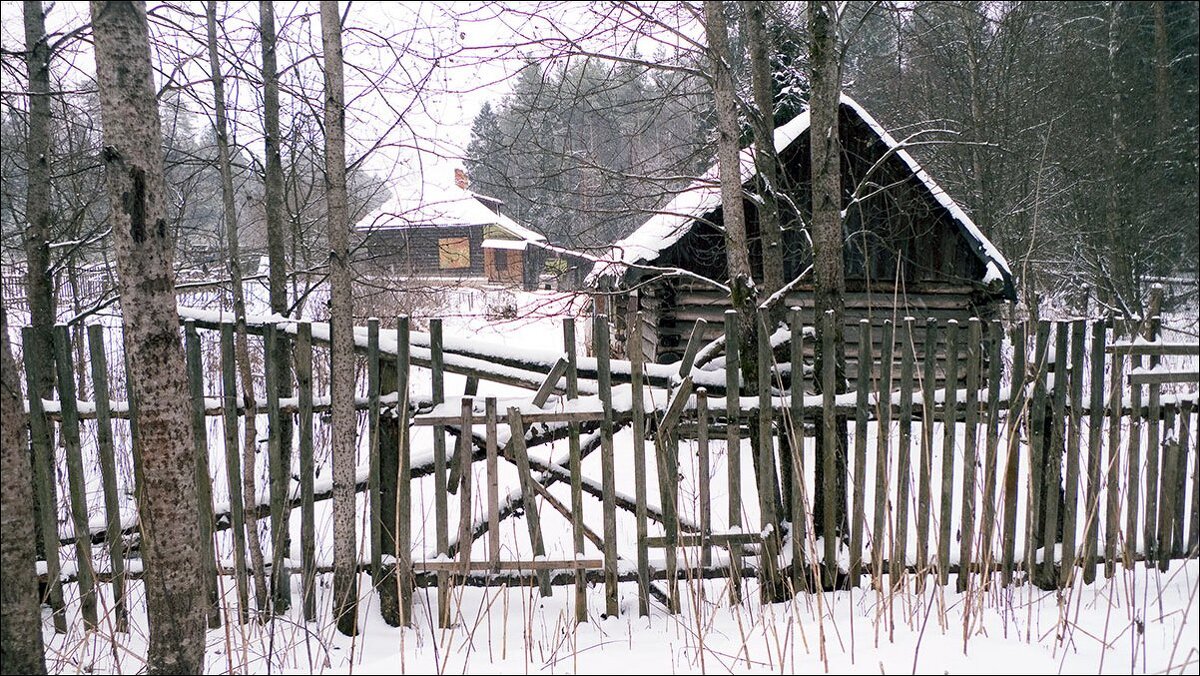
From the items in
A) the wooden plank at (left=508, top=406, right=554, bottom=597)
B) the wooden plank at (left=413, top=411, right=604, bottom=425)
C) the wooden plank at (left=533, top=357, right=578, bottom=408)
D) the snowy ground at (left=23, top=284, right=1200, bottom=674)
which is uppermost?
the wooden plank at (left=533, top=357, right=578, bottom=408)

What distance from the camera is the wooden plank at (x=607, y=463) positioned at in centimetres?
373

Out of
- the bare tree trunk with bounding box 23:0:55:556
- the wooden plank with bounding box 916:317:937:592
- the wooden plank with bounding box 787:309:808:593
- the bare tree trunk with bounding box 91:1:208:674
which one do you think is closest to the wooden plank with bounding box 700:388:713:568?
the wooden plank with bounding box 787:309:808:593

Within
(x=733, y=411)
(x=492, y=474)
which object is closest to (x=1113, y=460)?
(x=733, y=411)

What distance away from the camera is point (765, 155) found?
5.48 meters

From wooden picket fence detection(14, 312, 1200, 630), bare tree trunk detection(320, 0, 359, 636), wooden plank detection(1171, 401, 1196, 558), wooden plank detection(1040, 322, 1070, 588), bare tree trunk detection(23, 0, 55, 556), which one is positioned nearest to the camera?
bare tree trunk detection(320, 0, 359, 636)

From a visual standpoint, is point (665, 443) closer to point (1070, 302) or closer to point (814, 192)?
point (814, 192)

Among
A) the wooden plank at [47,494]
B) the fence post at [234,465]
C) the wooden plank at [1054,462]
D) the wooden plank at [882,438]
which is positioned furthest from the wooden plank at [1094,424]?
the wooden plank at [47,494]

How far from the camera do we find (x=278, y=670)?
3.12 meters

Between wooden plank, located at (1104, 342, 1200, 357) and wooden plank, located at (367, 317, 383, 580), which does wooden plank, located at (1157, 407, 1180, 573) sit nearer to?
wooden plank, located at (1104, 342, 1200, 357)

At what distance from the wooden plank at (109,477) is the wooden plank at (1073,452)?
4993 millimetres

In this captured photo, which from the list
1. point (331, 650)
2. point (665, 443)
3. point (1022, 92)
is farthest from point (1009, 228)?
point (331, 650)

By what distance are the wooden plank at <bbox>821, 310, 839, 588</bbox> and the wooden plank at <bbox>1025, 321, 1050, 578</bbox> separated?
101 centimetres

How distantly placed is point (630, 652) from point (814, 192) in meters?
2.85

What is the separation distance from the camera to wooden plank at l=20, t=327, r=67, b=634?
12.5 feet
